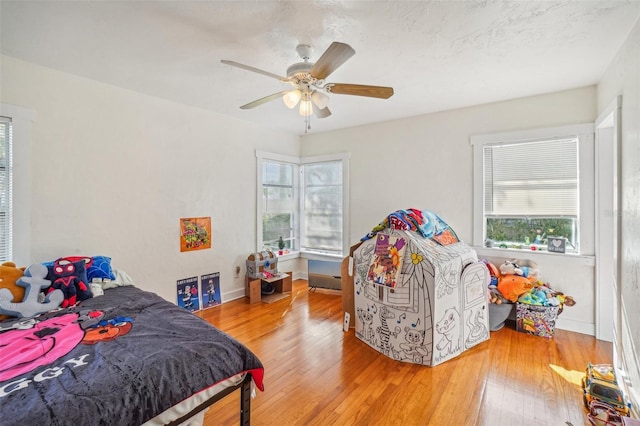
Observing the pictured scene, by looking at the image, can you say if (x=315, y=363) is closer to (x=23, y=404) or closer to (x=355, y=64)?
(x=23, y=404)

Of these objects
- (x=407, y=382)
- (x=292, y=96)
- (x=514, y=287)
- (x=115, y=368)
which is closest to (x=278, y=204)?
(x=292, y=96)

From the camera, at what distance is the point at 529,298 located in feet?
10.2

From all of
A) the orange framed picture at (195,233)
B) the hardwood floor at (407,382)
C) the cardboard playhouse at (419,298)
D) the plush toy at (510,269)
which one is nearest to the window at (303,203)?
the orange framed picture at (195,233)

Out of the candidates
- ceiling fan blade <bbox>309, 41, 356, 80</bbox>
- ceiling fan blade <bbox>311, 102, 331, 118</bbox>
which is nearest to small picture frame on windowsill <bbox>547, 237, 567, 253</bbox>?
ceiling fan blade <bbox>311, 102, 331, 118</bbox>

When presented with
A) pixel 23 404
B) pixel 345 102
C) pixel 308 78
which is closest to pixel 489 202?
pixel 345 102

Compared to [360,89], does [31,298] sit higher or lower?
lower

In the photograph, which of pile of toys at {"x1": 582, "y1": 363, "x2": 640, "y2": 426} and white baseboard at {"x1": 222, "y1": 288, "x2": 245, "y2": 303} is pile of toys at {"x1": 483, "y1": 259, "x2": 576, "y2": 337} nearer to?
pile of toys at {"x1": 582, "y1": 363, "x2": 640, "y2": 426}

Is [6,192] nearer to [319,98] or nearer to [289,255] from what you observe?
[319,98]

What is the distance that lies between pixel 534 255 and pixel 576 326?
85 cm

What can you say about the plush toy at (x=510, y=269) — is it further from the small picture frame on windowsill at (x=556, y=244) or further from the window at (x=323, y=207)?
the window at (x=323, y=207)

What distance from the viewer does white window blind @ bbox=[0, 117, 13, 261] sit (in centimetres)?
245

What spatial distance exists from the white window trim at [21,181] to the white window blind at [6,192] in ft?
0.11

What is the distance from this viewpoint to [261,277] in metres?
4.23

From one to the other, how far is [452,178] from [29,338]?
4.26m
